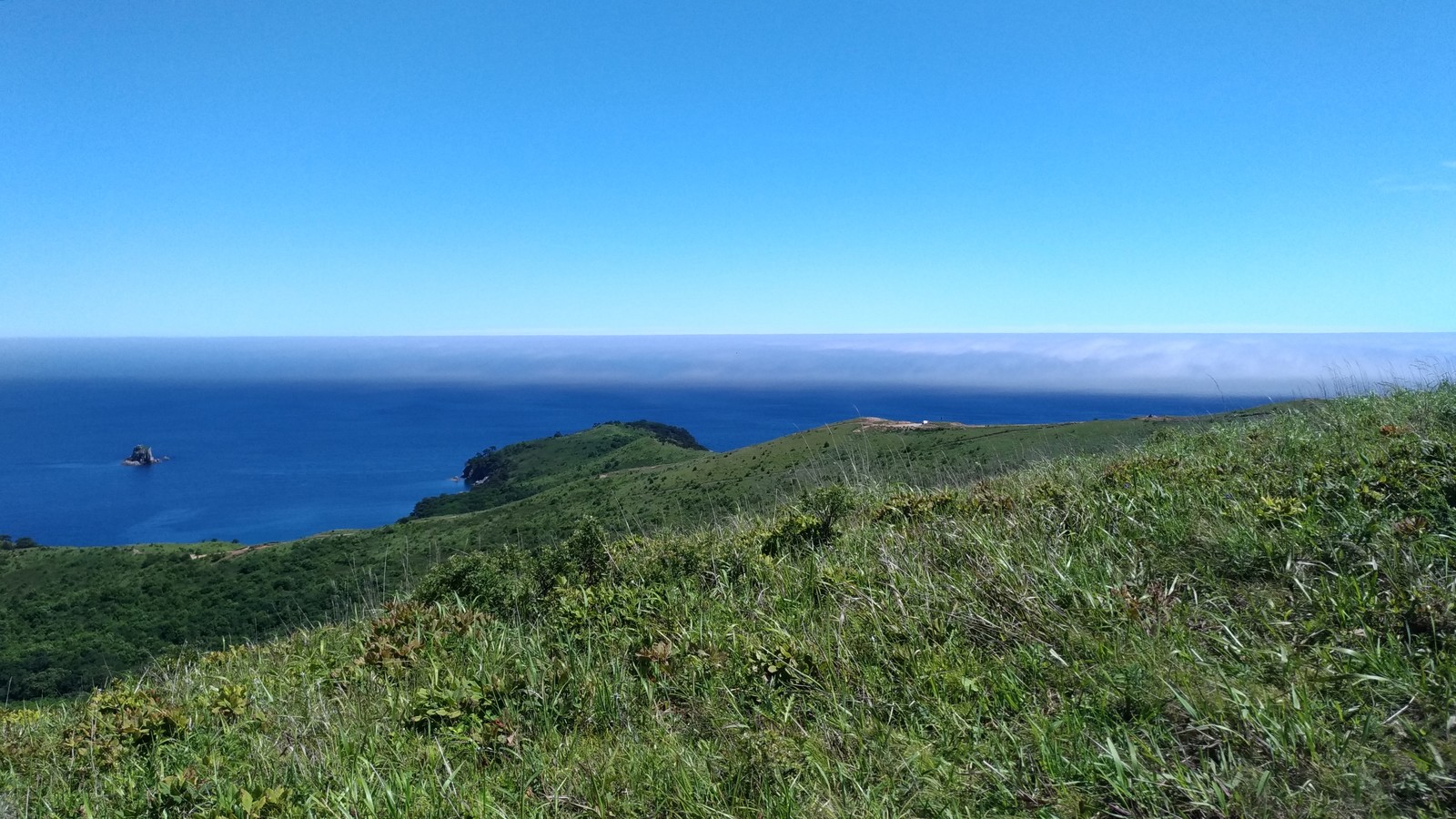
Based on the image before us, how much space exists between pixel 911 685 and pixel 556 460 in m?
126

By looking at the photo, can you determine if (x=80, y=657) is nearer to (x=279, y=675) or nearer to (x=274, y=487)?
(x=279, y=675)

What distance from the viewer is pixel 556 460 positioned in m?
125

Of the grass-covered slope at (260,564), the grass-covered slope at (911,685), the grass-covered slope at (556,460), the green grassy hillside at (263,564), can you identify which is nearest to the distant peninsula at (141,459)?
the grass-covered slope at (556,460)

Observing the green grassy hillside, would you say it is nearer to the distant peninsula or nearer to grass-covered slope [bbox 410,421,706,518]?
grass-covered slope [bbox 410,421,706,518]

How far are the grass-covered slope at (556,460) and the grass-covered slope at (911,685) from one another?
87.6m

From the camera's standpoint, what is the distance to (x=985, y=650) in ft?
11.0

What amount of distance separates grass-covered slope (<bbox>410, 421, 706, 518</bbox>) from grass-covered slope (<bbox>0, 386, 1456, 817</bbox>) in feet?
287

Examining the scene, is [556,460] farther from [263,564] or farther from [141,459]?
[141,459]

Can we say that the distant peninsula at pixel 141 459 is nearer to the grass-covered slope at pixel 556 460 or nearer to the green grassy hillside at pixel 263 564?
the grass-covered slope at pixel 556 460

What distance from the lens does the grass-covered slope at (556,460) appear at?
96938mm

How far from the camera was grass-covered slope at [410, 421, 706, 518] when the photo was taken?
318 feet

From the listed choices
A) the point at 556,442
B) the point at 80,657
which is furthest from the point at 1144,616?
the point at 556,442

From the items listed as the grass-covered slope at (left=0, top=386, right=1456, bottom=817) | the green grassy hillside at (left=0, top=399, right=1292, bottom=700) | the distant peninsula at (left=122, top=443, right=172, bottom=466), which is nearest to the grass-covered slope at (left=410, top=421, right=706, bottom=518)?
the green grassy hillside at (left=0, top=399, right=1292, bottom=700)

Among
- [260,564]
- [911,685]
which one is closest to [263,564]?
[260,564]
